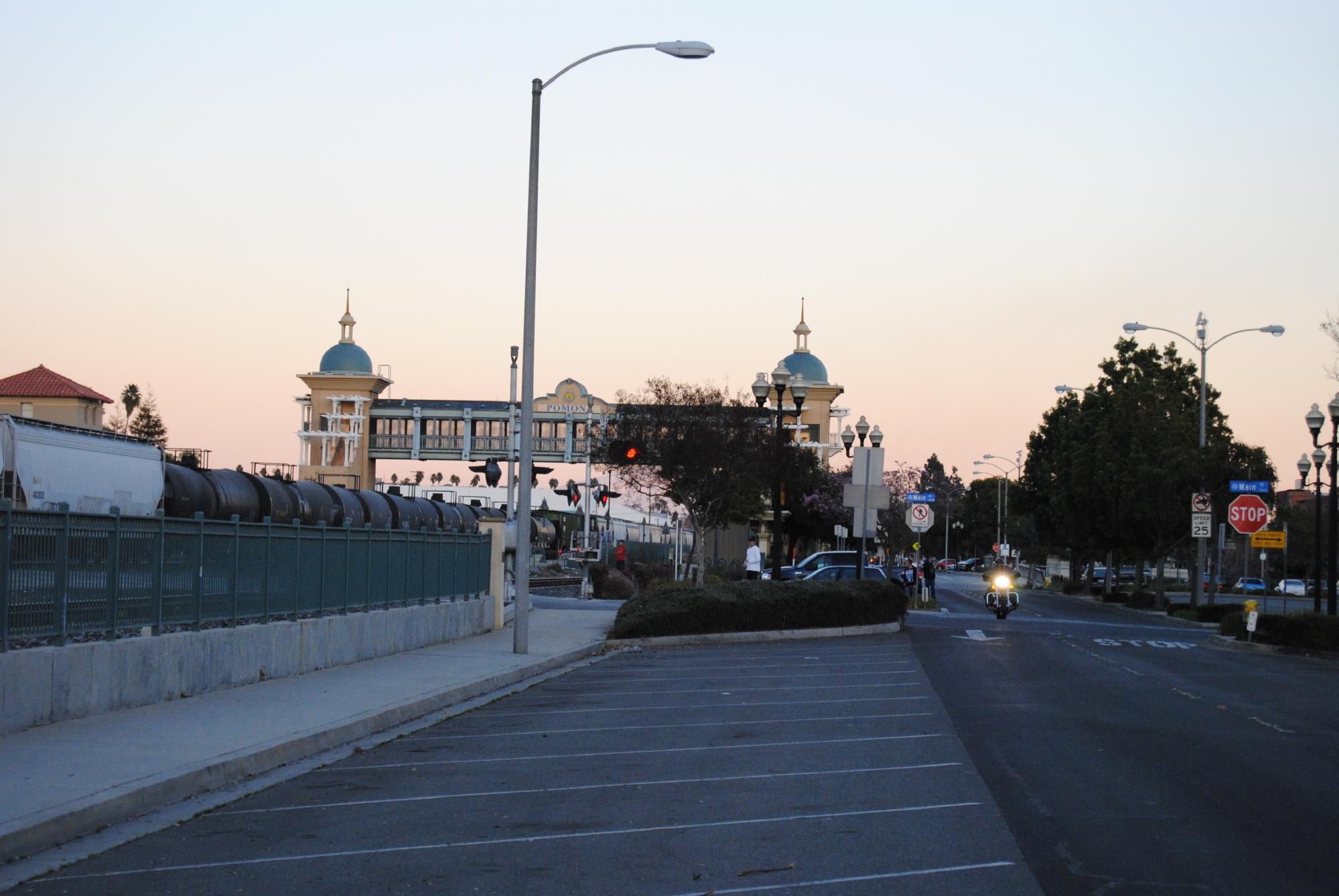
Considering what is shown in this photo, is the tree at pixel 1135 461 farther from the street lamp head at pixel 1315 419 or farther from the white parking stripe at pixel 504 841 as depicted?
the white parking stripe at pixel 504 841

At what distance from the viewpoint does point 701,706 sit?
1622 centimetres

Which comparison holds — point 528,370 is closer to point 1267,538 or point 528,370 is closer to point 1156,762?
point 1156,762

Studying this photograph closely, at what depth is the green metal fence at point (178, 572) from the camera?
484 inches

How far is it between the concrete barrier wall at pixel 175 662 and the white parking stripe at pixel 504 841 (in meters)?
4.48

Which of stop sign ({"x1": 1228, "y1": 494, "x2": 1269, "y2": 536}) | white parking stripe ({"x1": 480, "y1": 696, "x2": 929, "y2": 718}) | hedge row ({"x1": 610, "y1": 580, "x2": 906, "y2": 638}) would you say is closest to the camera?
white parking stripe ({"x1": 480, "y1": 696, "x2": 929, "y2": 718})

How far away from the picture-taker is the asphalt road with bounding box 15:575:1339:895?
24.6ft

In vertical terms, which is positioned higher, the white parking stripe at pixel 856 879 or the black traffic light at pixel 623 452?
the black traffic light at pixel 623 452

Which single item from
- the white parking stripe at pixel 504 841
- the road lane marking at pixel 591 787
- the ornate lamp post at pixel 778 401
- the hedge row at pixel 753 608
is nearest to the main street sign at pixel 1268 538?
the hedge row at pixel 753 608

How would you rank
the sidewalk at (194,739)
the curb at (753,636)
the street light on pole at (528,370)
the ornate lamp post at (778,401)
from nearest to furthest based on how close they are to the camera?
the sidewalk at (194,739), the street light on pole at (528,370), the curb at (753,636), the ornate lamp post at (778,401)

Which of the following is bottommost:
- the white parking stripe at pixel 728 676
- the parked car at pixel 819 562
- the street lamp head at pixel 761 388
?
the white parking stripe at pixel 728 676

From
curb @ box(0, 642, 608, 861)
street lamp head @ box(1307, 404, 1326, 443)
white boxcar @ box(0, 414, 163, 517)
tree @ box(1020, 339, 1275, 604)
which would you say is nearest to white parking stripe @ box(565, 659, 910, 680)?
curb @ box(0, 642, 608, 861)

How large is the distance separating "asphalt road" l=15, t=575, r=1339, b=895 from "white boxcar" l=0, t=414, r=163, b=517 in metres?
12.0

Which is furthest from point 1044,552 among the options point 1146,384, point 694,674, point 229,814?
point 229,814

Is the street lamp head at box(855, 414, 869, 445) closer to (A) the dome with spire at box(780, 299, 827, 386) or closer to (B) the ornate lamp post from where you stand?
(B) the ornate lamp post
